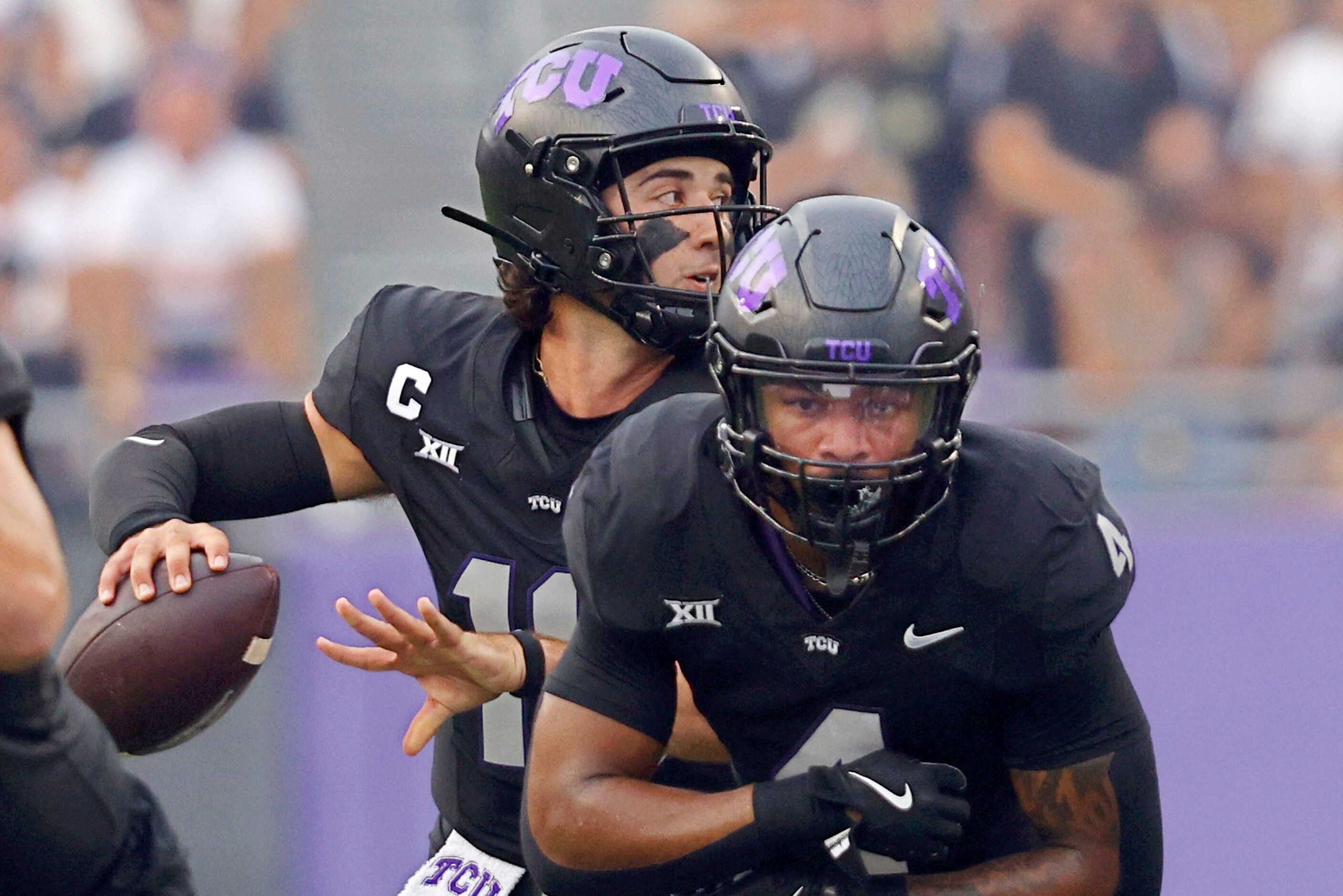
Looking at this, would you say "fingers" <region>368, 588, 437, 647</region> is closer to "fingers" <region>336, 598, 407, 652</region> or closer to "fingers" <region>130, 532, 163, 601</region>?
"fingers" <region>336, 598, 407, 652</region>

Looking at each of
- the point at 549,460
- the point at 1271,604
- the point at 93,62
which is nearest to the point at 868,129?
the point at 1271,604

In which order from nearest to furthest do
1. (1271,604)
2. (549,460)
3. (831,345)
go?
(831,345), (549,460), (1271,604)

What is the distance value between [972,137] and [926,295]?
3726mm

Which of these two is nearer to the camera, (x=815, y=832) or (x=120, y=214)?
(x=815, y=832)

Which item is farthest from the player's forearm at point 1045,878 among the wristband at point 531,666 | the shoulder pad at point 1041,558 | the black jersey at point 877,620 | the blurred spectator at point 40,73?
the blurred spectator at point 40,73

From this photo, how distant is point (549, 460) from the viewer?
2891 mm

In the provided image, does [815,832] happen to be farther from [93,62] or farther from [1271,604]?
Answer: [93,62]

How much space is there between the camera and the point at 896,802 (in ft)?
7.26

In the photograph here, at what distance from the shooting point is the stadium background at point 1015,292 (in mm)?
4824

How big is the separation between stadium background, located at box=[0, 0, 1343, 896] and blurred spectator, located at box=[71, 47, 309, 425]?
2.3 inches

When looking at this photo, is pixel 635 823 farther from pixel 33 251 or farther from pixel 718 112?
pixel 33 251

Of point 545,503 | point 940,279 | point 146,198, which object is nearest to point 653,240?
point 545,503

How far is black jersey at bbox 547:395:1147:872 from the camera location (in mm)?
2256

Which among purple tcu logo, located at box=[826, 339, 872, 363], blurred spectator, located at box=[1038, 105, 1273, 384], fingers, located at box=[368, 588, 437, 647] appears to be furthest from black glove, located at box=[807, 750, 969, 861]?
blurred spectator, located at box=[1038, 105, 1273, 384]
